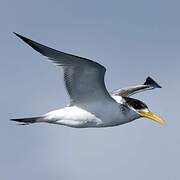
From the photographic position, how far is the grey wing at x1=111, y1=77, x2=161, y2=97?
2671 cm

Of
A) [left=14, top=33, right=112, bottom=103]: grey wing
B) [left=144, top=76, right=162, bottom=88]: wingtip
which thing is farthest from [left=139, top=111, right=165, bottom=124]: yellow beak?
[left=144, top=76, right=162, bottom=88]: wingtip

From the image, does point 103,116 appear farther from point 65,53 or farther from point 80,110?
point 65,53

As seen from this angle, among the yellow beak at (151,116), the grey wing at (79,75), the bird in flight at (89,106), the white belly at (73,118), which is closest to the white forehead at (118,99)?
the bird in flight at (89,106)

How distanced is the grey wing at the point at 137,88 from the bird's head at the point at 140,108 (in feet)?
7.38

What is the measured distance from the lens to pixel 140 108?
2380 cm

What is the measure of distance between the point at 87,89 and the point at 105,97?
0.60 meters

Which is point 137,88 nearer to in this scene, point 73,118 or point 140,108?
point 140,108

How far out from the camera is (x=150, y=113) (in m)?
24.1

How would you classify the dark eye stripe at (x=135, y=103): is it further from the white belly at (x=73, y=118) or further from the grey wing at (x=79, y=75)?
the white belly at (x=73, y=118)

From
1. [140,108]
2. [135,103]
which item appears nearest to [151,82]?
[140,108]

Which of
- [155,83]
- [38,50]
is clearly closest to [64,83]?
[38,50]

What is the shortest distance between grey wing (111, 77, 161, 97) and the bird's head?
7.38 feet

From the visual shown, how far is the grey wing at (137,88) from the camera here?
26706 mm

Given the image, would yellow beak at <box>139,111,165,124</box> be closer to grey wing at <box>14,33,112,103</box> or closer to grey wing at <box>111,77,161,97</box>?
grey wing at <box>14,33,112,103</box>
